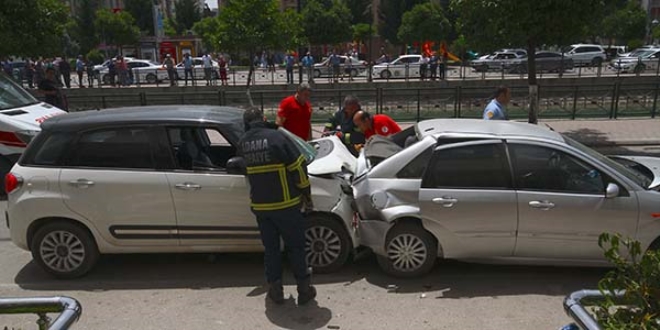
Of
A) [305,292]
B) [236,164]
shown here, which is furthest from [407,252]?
[236,164]

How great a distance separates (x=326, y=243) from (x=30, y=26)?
12610mm

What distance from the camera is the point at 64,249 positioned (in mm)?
5090

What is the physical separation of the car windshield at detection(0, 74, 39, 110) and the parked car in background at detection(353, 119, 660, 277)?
7127 mm

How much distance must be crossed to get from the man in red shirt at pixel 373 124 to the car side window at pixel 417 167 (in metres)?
1.97

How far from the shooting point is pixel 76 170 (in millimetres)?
5000

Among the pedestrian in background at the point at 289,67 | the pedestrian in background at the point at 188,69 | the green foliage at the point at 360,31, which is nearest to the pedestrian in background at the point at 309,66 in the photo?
the pedestrian in background at the point at 289,67

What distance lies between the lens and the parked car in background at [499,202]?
4629 millimetres

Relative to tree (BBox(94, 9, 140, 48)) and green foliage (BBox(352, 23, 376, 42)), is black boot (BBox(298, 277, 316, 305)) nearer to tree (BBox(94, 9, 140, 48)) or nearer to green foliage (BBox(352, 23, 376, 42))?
green foliage (BBox(352, 23, 376, 42))

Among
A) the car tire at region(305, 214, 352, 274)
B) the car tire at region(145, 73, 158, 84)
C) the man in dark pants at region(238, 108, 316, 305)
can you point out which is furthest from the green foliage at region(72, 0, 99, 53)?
the man in dark pants at region(238, 108, 316, 305)

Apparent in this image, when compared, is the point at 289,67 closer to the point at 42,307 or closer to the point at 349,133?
the point at 349,133

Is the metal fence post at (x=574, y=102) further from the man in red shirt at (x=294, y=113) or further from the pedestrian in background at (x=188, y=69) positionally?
the pedestrian in background at (x=188, y=69)

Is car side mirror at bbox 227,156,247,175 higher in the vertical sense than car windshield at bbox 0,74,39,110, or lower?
lower

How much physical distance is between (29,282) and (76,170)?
123 cm

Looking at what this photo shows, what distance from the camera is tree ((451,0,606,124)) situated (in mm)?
10320
